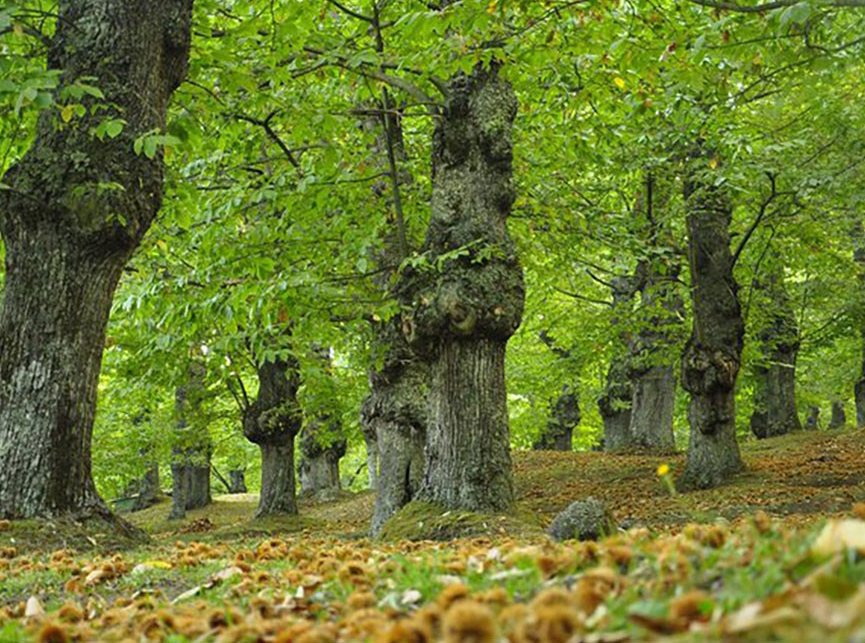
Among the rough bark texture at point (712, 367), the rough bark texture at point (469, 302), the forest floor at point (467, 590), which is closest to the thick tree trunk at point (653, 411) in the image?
the rough bark texture at point (712, 367)

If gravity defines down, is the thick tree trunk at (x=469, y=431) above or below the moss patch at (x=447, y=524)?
above

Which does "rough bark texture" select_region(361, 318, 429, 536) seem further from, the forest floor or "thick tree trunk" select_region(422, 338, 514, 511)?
the forest floor

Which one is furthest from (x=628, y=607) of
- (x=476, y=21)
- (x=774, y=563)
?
(x=476, y=21)

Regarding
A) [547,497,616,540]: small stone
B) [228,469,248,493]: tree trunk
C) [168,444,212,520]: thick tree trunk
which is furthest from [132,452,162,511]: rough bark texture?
[547,497,616,540]: small stone

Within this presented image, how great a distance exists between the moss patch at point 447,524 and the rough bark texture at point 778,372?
41.3 ft

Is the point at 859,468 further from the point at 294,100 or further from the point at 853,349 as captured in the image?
the point at 853,349

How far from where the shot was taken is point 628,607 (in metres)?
1.68

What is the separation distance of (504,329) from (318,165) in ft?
10.4

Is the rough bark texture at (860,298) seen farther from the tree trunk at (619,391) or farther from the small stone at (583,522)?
the small stone at (583,522)

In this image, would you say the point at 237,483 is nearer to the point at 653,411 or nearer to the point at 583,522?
the point at 653,411

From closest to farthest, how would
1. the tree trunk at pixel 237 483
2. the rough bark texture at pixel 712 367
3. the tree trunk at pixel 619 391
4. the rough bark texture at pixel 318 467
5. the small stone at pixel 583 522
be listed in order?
the small stone at pixel 583 522 < the rough bark texture at pixel 712 367 < the tree trunk at pixel 619 391 < the rough bark texture at pixel 318 467 < the tree trunk at pixel 237 483

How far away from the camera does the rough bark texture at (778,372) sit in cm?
1838

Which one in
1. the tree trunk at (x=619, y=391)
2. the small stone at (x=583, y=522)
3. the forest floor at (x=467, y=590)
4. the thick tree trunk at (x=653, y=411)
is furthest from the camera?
the thick tree trunk at (x=653, y=411)

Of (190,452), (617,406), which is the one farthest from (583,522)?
(190,452)
